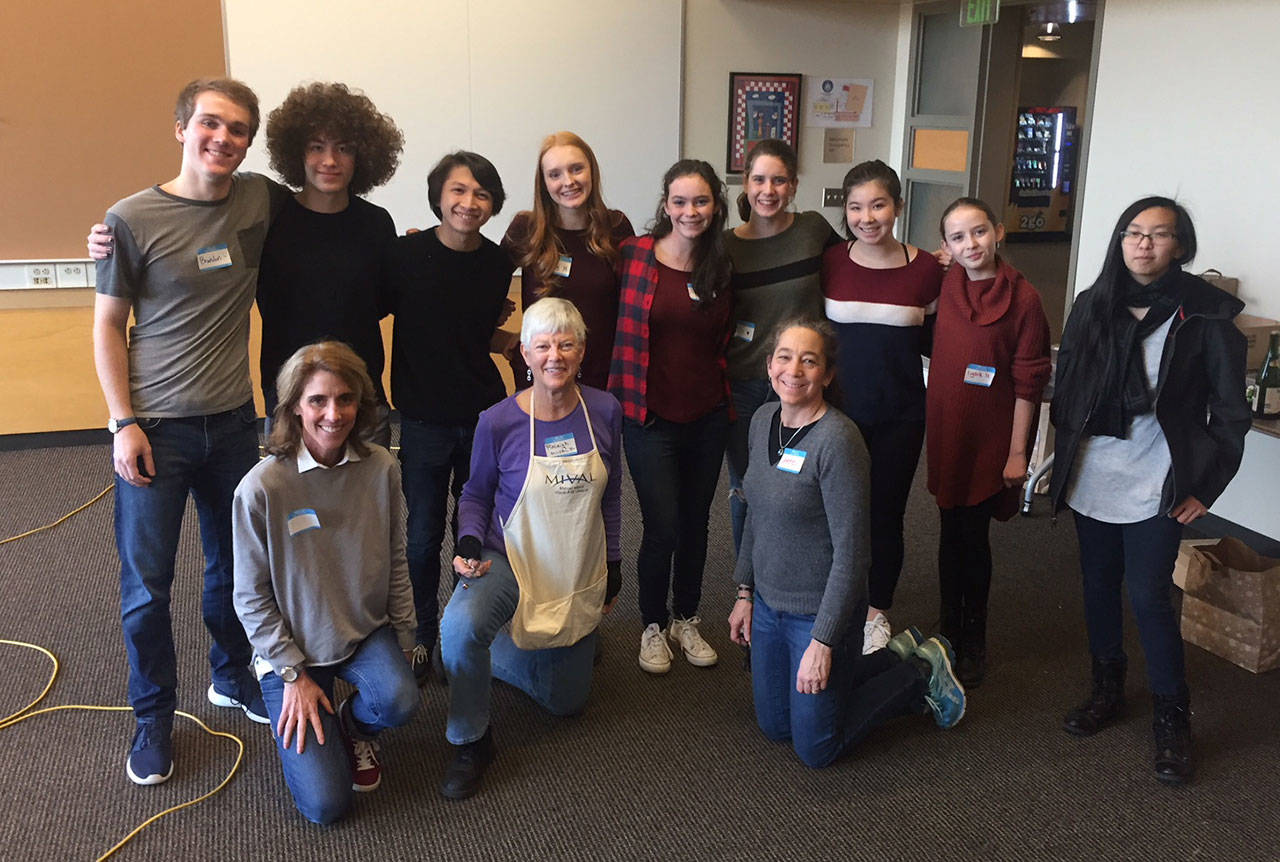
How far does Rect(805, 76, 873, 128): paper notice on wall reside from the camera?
578 cm

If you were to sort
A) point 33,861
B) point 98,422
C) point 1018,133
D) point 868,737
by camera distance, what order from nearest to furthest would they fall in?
point 33,861 < point 868,737 < point 98,422 < point 1018,133

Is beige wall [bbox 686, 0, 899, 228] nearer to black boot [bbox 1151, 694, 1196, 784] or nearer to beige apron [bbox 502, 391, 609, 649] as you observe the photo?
beige apron [bbox 502, 391, 609, 649]

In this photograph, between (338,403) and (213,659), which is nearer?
(338,403)

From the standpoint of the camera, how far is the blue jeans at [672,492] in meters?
2.77

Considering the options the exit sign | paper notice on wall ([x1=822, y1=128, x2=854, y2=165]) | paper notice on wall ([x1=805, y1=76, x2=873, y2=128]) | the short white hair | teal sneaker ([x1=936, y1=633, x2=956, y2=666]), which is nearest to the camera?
the short white hair

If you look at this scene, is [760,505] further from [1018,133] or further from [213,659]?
[1018,133]

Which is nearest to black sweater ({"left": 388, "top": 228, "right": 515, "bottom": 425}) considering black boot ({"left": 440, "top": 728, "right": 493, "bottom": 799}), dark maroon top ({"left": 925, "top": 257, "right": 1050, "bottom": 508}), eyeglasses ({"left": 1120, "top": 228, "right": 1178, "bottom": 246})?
black boot ({"left": 440, "top": 728, "right": 493, "bottom": 799})

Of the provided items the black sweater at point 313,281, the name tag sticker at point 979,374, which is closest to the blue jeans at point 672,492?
the name tag sticker at point 979,374

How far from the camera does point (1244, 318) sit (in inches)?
145

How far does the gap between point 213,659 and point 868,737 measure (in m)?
1.71

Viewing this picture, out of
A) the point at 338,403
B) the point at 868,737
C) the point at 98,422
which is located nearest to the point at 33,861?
the point at 338,403

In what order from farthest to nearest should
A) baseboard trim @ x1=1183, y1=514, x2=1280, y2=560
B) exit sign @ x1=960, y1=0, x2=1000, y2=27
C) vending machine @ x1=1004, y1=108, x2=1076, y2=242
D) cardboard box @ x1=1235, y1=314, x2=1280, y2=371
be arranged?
vending machine @ x1=1004, y1=108, x2=1076, y2=242 < exit sign @ x1=960, y1=0, x2=1000, y2=27 < baseboard trim @ x1=1183, y1=514, x2=1280, y2=560 < cardboard box @ x1=1235, y1=314, x2=1280, y2=371

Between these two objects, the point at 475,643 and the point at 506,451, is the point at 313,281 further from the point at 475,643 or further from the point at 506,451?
the point at 475,643

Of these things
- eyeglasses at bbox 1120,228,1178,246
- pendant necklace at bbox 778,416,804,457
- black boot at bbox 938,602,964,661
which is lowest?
black boot at bbox 938,602,964,661
